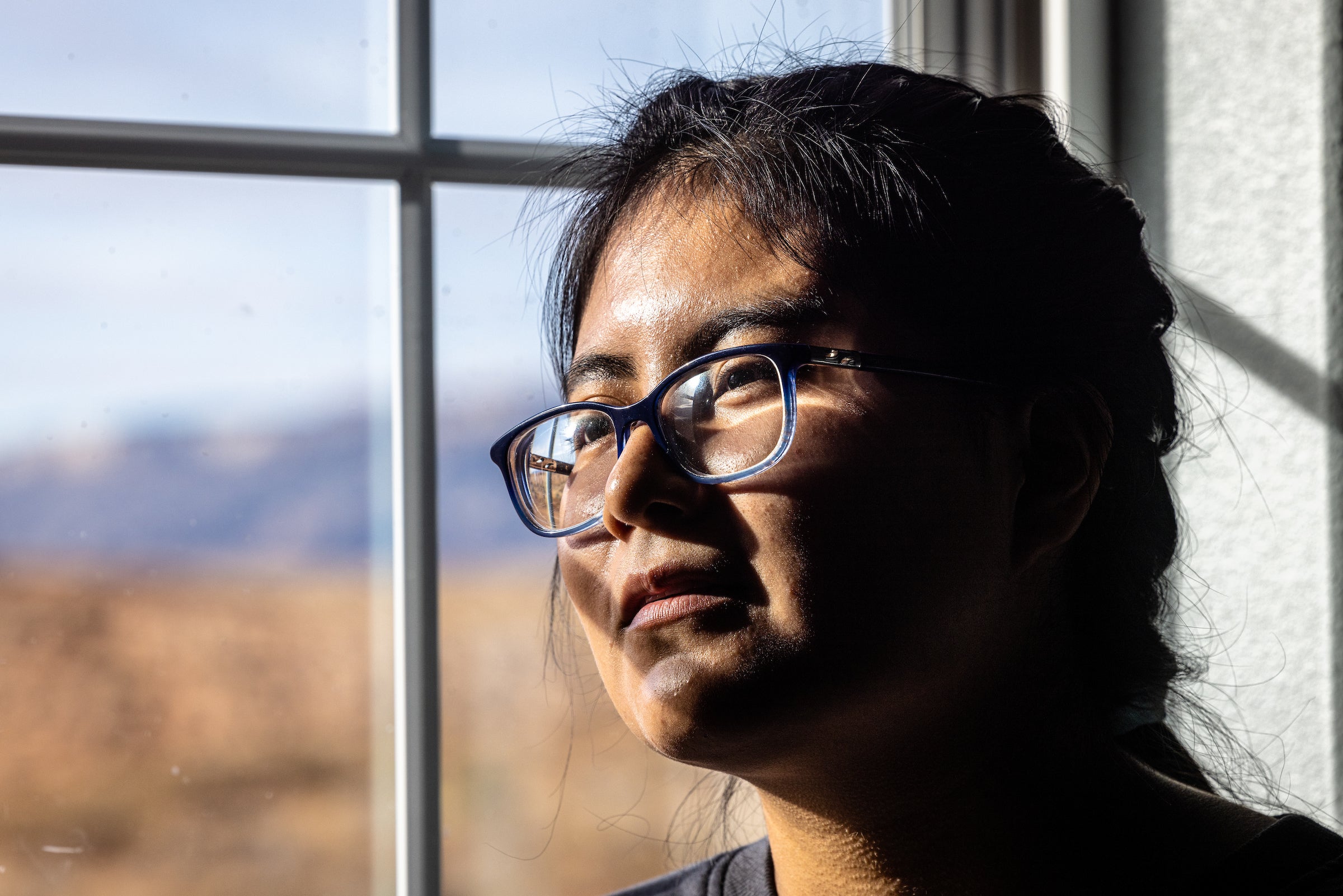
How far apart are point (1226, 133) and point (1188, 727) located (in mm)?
911

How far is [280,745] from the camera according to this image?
153 centimetres

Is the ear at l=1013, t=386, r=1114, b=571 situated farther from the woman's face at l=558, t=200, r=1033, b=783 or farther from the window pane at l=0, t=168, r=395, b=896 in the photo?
the window pane at l=0, t=168, r=395, b=896

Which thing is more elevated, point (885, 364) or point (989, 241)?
point (989, 241)

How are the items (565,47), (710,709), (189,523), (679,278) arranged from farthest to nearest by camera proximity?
(565,47), (189,523), (679,278), (710,709)

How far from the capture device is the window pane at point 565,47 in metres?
1.56

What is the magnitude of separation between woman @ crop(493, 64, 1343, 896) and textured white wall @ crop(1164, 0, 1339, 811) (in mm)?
696

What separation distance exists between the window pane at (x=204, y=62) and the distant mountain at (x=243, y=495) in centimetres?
47

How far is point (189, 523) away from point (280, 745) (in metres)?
0.36

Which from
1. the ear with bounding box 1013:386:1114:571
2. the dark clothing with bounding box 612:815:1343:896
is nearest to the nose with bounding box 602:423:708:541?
the ear with bounding box 1013:386:1114:571

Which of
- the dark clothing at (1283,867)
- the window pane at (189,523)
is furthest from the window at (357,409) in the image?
the dark clothing at (1283,867)

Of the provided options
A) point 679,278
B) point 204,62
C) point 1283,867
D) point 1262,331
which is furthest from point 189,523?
point 1262,331

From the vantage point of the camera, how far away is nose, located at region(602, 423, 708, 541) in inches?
28.3

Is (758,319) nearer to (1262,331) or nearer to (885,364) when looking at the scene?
(885,364)

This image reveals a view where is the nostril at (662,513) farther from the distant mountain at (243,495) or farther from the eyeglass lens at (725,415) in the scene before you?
the distant mountain at (243,495)
